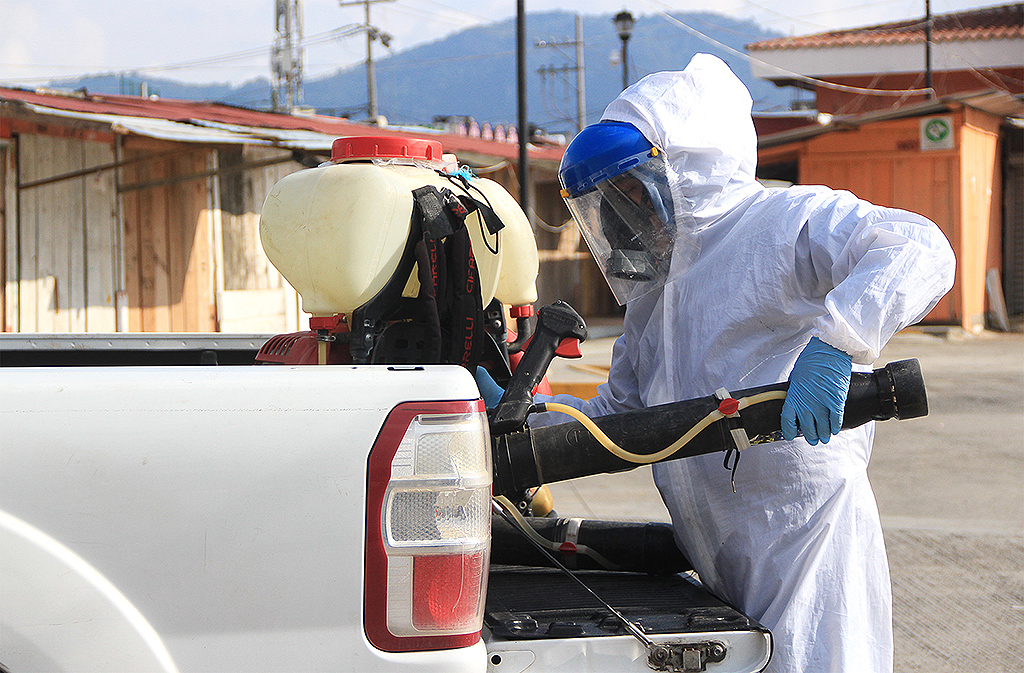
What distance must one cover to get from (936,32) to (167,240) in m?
21.9

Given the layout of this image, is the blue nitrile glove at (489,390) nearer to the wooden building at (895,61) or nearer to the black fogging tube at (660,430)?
the black fogging tube at (660,430)

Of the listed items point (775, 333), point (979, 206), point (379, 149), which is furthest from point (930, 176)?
point (775, 333)

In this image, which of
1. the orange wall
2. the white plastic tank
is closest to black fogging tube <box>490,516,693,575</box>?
the white plastic tank

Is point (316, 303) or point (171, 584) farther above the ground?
point (316, 303)

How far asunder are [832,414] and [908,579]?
2761 mm

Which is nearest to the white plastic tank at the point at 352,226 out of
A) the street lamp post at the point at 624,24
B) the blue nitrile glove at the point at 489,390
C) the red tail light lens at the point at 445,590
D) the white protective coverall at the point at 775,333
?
the blue nitrile glove at the point at 489,390

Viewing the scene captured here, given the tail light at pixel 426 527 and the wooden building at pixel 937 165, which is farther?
the wooden building at pixel 937 165

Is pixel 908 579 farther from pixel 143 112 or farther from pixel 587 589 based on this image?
pixel 143 112

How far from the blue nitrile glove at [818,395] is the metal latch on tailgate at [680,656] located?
49cm

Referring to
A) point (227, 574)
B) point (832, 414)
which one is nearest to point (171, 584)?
point (227, 574)

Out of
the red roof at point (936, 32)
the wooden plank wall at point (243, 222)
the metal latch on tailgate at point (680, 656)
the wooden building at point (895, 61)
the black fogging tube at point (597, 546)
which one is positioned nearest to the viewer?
the metal latch on tailgate at point (680, 656)

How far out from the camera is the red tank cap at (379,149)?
3.01 meters

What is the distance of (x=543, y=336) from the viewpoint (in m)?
2.41

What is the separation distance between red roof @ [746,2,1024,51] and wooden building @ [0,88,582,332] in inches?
709
